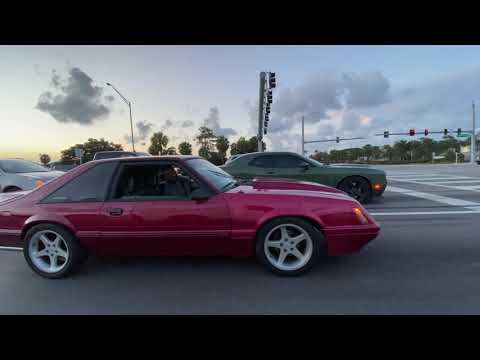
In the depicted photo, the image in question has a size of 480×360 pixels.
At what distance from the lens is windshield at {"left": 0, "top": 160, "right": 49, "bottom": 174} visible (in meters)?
6.82

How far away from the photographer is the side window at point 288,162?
702 centimetres

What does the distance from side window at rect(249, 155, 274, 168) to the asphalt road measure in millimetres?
3573

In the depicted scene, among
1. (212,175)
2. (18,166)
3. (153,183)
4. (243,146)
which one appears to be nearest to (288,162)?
(212,175)

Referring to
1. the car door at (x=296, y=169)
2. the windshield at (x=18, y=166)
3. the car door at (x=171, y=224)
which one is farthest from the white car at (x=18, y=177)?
the car door at (x=296, y=169)

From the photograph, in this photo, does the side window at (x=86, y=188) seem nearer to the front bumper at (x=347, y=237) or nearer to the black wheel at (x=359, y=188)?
the front bumper at (x=347, y=237)

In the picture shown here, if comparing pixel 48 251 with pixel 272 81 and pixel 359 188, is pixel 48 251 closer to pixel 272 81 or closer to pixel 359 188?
pixel 359 188

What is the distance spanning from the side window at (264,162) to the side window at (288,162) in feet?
0.44

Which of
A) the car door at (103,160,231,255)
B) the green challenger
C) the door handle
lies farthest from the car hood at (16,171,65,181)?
the car door at (103,160,231,255)

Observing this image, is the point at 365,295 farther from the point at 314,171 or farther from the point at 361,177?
the point at 361,177

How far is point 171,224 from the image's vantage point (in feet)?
9.77

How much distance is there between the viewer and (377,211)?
6.27 meters

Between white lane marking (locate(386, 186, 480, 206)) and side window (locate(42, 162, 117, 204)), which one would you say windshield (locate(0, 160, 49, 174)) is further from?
white lane marking (locate(386, 186, 480, 206))

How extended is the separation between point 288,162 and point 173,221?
15.2ft
